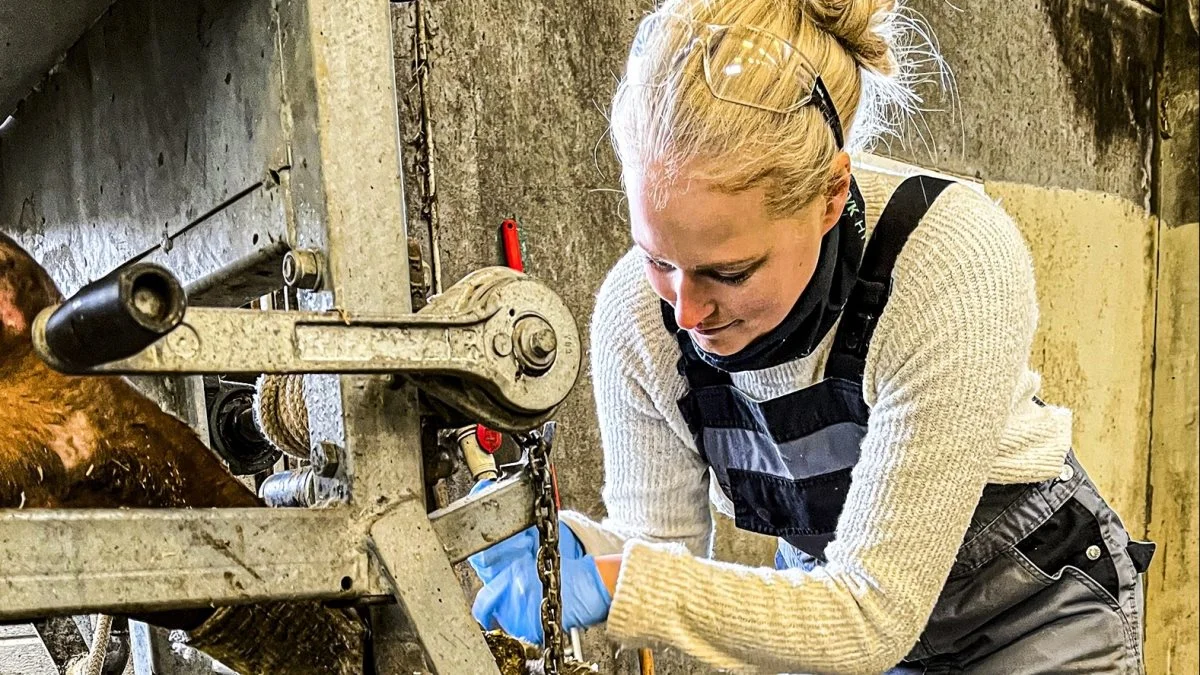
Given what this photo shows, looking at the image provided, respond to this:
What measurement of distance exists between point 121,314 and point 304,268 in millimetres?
278

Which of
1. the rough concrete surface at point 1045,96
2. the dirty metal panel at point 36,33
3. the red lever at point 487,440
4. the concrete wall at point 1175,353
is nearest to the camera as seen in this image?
the dirty metal panel at point 36,33

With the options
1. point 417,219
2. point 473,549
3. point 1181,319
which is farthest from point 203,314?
point 1181,319

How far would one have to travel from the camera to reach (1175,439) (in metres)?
4.36

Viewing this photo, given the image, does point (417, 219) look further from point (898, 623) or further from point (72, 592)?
point (72, 592)

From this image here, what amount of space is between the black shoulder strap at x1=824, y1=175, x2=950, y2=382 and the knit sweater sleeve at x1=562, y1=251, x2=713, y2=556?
0.27m

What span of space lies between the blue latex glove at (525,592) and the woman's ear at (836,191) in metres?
0.51

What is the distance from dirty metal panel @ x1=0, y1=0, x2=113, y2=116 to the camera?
144cm

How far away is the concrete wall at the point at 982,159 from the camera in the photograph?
6.82 feet

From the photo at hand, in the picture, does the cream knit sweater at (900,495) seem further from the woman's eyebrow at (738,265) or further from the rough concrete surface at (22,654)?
the rough concrete surface at (22,654)

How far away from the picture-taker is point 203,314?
78 centimetres

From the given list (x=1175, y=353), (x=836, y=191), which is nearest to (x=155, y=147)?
(x=836, y=191)

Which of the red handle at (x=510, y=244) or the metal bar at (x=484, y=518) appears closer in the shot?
the metal bar at (x=484, y=518)

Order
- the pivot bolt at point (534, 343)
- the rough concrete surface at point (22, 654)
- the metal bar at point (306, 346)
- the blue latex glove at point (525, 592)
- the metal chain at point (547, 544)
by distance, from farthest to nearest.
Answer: the rough concrete surface at point (22, 654) < the blue latex glove at point (525, 592) < the metal chain at point (547, 544) < the pivot bolt at point (534, 343) < the metal bar at point (306, 346)

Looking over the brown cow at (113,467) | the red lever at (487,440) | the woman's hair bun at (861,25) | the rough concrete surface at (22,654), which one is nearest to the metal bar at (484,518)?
the brown cow at (113,467)
